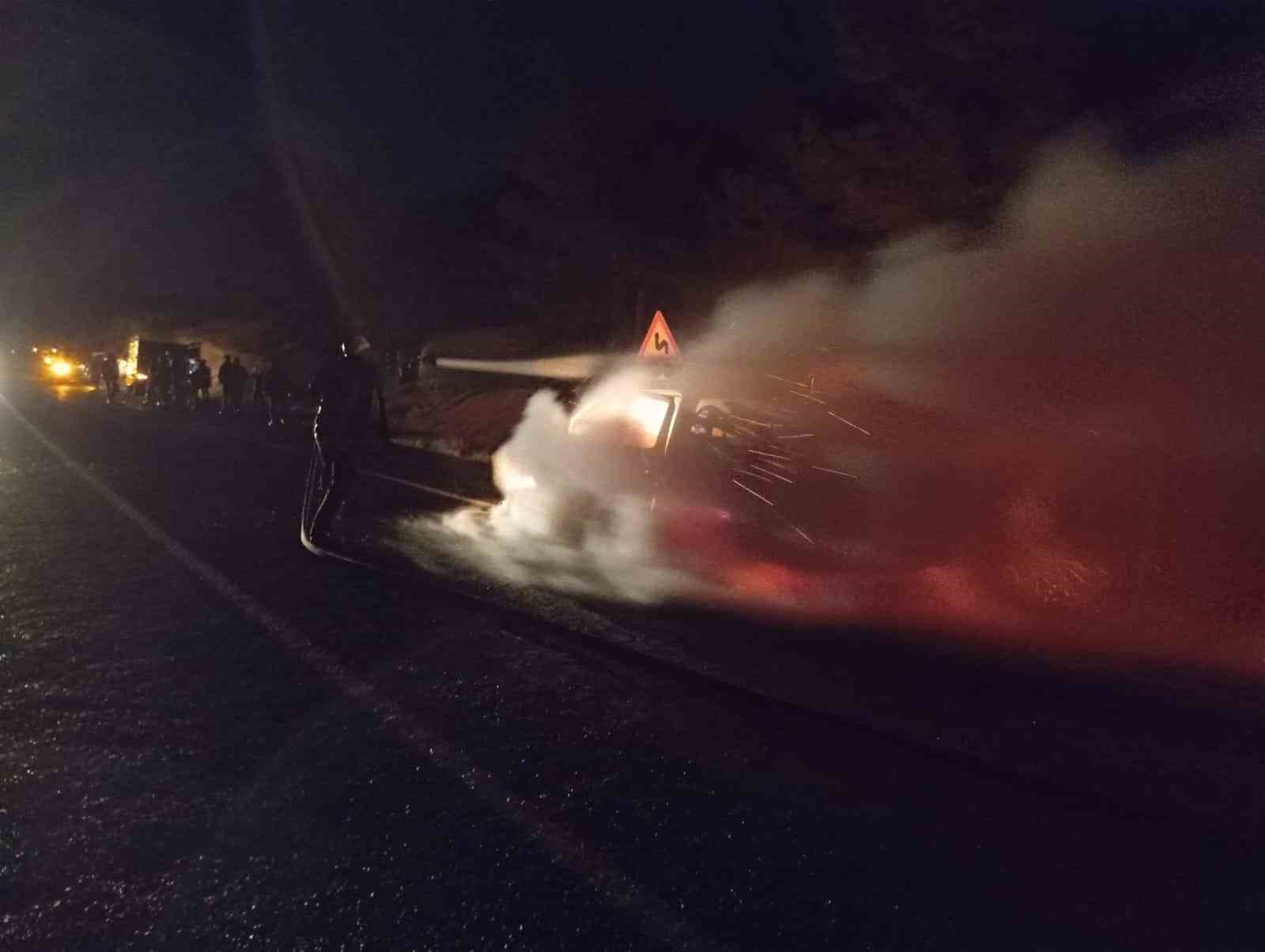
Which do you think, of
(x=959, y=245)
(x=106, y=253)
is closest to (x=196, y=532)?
(x=959, y=245)

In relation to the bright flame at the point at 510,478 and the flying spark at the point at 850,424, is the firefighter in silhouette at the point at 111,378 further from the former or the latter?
the flying spark at the point at 850,424

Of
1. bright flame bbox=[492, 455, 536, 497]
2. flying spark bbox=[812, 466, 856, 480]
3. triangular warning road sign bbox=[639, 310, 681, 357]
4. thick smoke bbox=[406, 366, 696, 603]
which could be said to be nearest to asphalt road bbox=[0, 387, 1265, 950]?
thick smoke bbox=[406, 366, 696, 603]

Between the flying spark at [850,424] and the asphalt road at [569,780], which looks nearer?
the asphalt road at [569,780]

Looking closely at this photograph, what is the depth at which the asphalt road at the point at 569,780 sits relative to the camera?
2.64 meters

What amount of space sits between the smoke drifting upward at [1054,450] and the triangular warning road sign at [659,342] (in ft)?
2.90

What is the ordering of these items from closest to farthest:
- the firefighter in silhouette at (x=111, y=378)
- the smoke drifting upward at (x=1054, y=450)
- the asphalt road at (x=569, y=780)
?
1. the asphalt road at (x=569, y=780)
2. the smoke drifting upward at (x=1054, y=450)
3. the firefighter in silhouette at (x=111, y=378)

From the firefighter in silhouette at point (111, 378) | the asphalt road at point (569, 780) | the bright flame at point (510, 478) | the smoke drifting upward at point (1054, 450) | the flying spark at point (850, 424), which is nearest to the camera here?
the asphalt road at point (569, 780)

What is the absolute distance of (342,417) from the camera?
7.59m

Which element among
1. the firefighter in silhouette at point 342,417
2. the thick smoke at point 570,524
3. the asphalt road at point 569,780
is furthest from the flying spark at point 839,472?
the firefighter in silhouette at point 342,417

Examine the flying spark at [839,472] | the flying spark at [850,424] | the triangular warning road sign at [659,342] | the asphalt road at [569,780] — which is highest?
the triangular warning road sign at [659,342]

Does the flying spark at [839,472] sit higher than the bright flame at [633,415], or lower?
lower

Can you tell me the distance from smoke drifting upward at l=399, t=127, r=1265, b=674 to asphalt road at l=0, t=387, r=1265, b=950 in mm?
1142

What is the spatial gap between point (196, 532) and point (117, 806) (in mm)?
4726

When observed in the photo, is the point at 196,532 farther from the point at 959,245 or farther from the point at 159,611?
the point at 959,245
